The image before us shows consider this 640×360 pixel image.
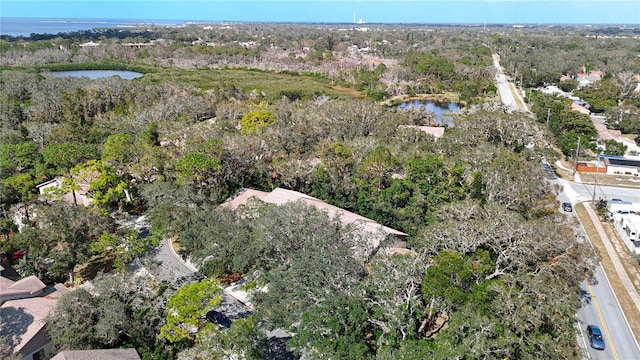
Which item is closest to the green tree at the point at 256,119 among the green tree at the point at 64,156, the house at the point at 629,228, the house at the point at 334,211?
the house at the point at 334,211

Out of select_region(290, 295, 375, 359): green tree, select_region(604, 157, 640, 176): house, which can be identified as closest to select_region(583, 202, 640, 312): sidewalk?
select_region(604, 157, 640, 176): house

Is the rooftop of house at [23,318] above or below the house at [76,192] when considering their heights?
below

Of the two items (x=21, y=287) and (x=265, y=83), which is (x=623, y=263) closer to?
(x=21, y=287)

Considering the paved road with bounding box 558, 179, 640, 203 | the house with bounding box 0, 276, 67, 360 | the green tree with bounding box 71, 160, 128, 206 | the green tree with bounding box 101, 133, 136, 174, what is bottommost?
the paved road with bounding box 558, 179, 640, 203

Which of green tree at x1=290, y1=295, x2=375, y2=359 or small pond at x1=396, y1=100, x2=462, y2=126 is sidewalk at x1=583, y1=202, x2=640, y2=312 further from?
small pond at x1=396, y1=100, x2=462, y2=126

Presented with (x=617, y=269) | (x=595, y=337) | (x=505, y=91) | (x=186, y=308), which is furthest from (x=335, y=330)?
(x=505, y=91)

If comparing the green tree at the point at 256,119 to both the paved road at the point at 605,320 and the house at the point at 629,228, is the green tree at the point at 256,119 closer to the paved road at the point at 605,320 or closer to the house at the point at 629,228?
the paved road at the point at 605,320
